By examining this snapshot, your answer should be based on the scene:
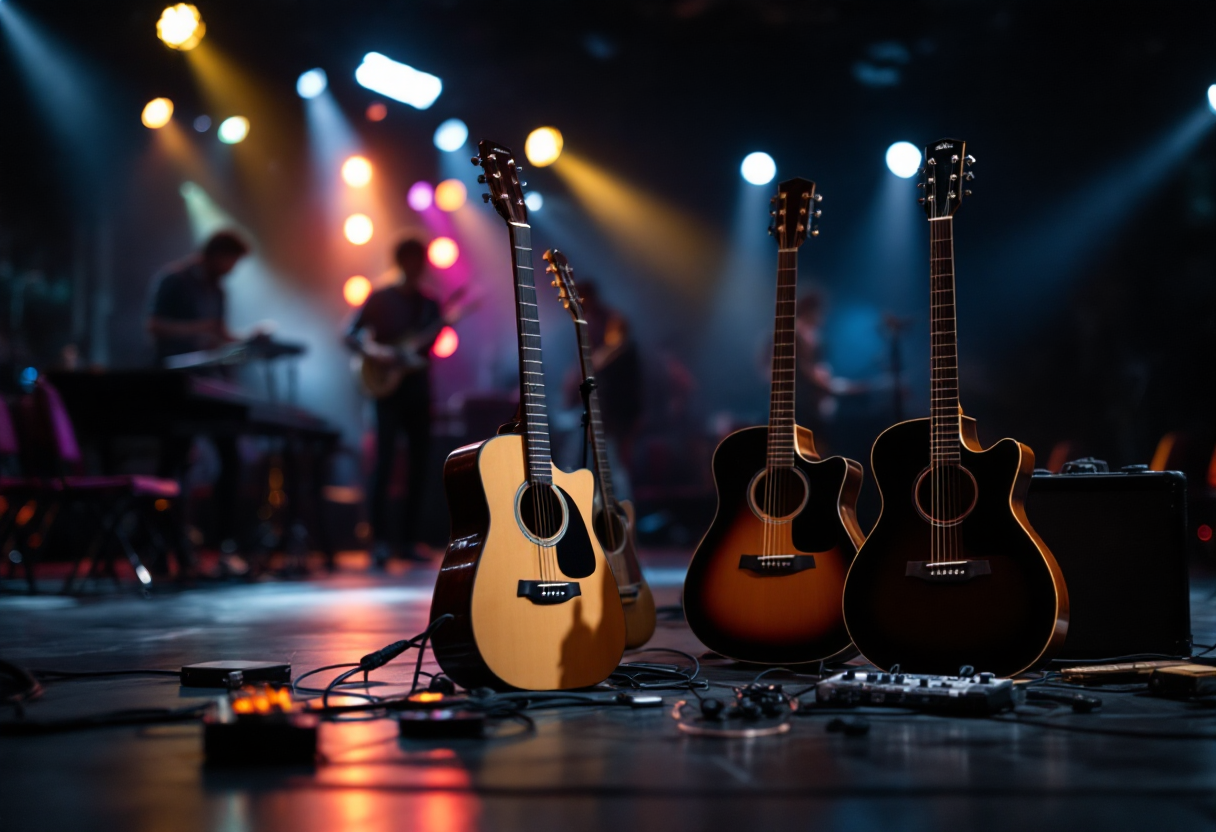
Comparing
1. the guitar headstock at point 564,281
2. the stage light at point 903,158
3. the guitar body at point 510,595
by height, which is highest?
the stage light at point 903,158

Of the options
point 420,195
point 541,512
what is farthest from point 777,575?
point 420,195

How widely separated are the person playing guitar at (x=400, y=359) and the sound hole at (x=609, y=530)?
3.60 m

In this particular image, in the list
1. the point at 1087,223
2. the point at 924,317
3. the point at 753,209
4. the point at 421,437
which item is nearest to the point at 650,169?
the point at 753,209

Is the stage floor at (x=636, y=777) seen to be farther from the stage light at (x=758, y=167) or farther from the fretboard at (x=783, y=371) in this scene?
the stage light at (x=758, y=167)

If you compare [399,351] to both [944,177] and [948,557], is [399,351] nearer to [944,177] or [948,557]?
[944,177]

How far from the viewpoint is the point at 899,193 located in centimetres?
1076

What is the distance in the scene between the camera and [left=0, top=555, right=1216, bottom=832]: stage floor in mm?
1408

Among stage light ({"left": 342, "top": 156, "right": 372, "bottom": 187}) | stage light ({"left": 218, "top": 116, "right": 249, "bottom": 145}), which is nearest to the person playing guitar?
stage light ({"left": 218, "top": 116, "right": 249, "bottom": 145})

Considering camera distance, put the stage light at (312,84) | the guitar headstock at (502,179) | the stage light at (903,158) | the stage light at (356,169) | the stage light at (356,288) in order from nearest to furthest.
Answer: the guitar headstock at (502,179), the stage light at (312,84), the stage light at (903,158), the stage light at (356,169), the stage light at (356,288)

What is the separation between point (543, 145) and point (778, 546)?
8237 mm

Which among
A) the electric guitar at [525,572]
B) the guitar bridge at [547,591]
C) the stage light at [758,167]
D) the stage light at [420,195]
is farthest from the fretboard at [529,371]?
the stage light at [420,195]

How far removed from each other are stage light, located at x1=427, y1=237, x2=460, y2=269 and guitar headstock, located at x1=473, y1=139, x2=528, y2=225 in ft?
32.1

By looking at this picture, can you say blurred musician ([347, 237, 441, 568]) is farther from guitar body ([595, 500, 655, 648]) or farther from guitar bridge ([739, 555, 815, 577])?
guitar bridge ([739, 555, 815, 577])

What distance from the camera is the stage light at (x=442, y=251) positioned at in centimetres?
1251
